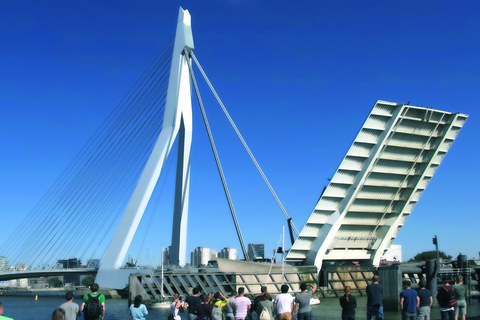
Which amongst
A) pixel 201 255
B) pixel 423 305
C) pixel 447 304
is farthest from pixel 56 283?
pixel 423 305

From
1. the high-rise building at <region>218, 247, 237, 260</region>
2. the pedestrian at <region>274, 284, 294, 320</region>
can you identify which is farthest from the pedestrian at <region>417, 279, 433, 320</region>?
the high-rise building at <region>218, 247, 237, 260</region>

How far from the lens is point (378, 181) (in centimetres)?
4834

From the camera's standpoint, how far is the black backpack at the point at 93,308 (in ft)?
32.1

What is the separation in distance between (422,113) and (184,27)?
19.3m

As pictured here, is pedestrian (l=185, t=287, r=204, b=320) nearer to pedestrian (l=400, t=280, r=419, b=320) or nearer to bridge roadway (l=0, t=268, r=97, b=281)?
pedestrian (l=400, t=280, r=419, b=320)

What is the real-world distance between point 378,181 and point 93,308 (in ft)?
134

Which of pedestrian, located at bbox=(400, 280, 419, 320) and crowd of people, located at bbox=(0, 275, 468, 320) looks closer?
crowd of people, located at bbox=(0, 275, 468, 320)

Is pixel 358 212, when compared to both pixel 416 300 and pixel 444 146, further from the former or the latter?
pixel 416 300

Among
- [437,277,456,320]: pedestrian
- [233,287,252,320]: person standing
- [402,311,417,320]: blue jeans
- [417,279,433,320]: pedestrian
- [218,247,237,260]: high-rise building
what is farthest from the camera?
[218,247,237,260]: high-rise building

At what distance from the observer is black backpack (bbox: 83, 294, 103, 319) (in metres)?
9.78

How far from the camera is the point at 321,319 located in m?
27.3

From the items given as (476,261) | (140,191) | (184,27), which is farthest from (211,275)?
(476,261)

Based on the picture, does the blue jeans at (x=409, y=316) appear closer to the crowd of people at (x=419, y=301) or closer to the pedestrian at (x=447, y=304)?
the crowd of people at (x=419, y=301)

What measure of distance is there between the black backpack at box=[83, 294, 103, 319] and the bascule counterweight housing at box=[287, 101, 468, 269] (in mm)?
35910
